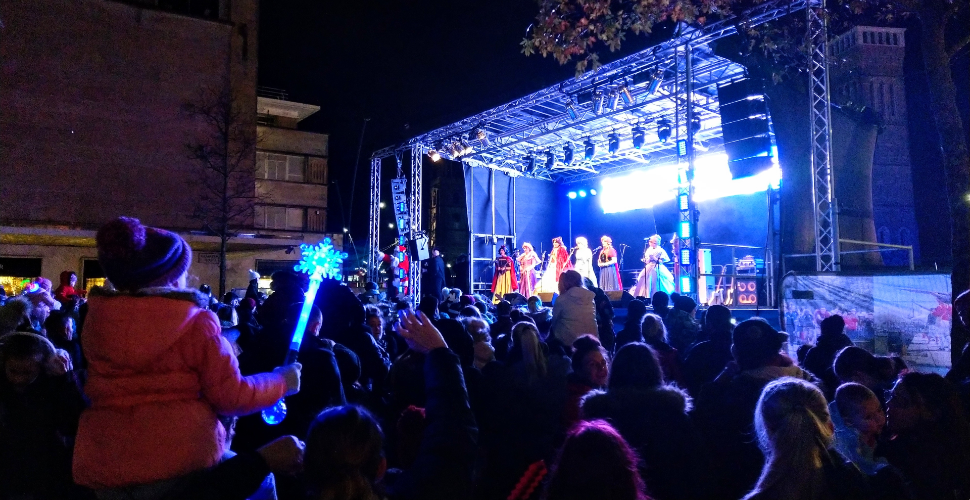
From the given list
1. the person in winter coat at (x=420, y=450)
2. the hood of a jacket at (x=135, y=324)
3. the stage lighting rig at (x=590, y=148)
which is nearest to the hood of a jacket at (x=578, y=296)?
the person in winter coat at (x=420, y=450)

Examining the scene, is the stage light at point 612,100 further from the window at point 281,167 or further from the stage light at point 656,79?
the window at point 281,167

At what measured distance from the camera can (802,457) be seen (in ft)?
7.27

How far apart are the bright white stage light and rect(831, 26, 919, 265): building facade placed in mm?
2582

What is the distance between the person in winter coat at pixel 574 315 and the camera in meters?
6.48

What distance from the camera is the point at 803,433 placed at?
7.38 feet

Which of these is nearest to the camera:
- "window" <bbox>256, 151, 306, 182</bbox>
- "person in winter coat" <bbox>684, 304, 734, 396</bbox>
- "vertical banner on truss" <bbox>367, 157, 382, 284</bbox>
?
"person in winter coat" <bbox>684, 304, 734, 396</bbox>

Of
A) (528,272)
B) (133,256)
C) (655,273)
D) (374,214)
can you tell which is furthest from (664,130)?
(133,256)

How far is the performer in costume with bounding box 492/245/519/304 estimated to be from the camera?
2089 centimetres

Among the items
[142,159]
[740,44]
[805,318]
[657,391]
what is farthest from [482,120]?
[657,391]

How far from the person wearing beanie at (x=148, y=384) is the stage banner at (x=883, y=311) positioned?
7.85 metres

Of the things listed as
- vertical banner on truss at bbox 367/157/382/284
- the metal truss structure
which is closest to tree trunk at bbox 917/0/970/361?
the metal truss structure

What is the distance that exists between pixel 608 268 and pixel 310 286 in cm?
1797

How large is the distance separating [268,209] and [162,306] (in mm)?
30730

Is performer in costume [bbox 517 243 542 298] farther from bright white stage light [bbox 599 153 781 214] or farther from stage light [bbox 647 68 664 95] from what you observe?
stage light [bbox 647 68 664 95]
